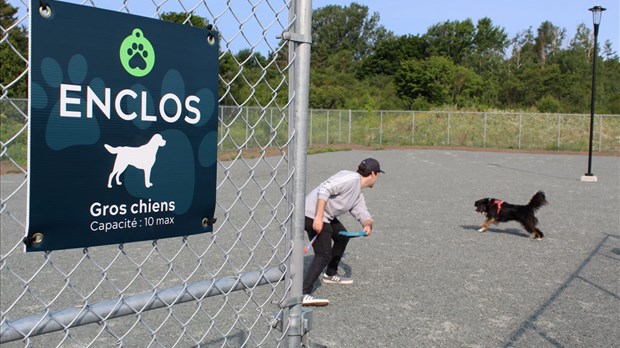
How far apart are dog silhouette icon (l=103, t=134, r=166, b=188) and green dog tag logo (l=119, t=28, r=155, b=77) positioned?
0.66 ft

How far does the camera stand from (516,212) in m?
Answer: 9.89

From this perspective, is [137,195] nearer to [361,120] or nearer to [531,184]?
[531,184]

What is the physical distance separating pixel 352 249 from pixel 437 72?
179 feet

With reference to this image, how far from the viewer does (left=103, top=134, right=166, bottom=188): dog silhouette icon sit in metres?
1.78

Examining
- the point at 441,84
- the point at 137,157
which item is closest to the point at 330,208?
the point at 137,157

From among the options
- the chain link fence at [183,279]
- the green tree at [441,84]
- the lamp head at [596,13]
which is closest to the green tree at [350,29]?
the green tree at [441,84]

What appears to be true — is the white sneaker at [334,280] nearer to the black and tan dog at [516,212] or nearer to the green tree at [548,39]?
the black and tan dog at [516,212]

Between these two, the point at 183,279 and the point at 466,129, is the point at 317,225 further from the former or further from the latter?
the point at 466,129

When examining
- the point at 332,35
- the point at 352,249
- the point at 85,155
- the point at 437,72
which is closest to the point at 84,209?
the point at 85,155

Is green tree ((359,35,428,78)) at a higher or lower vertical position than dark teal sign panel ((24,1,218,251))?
higher

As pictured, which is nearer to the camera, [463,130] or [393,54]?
[463,130]

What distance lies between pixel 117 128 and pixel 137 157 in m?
0.10

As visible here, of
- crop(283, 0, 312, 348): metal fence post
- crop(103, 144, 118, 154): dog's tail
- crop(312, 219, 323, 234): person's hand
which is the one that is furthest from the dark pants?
crop(103, 144, 118, 154): dog's tail

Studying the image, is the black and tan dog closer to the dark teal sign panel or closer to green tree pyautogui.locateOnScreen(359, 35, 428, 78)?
the dark teal sign panel
